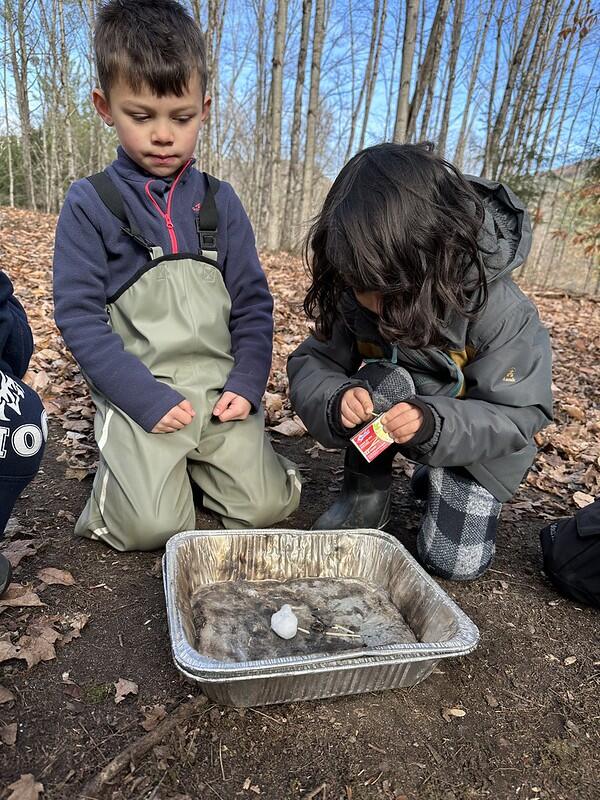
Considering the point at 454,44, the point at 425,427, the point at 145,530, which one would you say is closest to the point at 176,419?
the point at 145,530

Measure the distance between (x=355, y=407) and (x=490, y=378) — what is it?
47 cm

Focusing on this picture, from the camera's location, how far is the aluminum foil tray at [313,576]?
1247 mm

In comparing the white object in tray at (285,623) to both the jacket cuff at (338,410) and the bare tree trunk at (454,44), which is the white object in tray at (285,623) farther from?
the bare tree trunk at (454,44)

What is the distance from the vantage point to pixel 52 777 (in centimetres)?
117

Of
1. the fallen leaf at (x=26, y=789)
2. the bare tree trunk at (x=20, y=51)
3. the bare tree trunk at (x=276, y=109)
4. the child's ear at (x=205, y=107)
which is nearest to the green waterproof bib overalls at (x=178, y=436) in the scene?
the child's ear at (x=205, y=107)

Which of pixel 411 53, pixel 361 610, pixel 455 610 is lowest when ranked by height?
pixel 361 610

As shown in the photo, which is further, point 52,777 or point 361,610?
point 361,610

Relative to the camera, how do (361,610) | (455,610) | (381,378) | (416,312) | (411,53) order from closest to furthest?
(455,610), (416,312), (361,610), (381,378), (411,53)

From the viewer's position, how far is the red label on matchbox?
181 centimetres

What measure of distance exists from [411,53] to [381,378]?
7.05m

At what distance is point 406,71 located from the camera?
729 cm

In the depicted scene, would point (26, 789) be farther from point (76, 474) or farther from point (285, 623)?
point (76, 474)

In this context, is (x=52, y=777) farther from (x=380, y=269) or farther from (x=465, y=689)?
(x=380, y=269)

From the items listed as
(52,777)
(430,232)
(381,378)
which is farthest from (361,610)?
(430,232)
